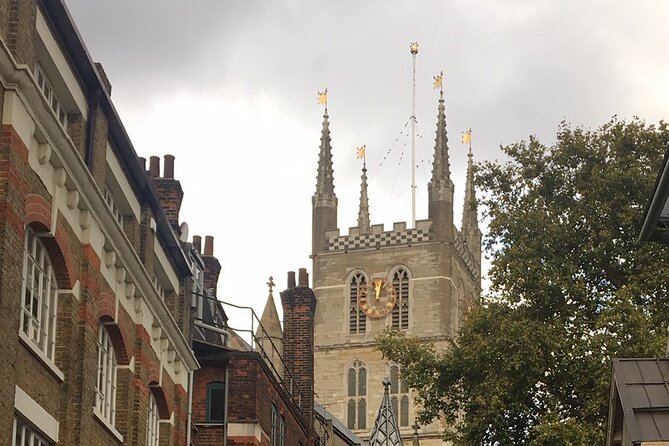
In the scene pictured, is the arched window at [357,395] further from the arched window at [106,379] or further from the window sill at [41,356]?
the window sill at [41,356]

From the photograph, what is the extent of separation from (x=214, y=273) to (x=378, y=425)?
691cm

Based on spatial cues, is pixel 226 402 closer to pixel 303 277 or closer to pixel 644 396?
pixel 303 277

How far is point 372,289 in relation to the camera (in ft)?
350

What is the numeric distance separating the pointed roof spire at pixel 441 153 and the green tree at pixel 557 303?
210 feet

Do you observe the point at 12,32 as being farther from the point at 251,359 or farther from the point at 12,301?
the point at 251,359

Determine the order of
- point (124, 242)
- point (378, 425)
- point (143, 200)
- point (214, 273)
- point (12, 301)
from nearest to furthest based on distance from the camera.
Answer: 1. point (12, 301)
2. point (124, 242)
3. point (143, 200)
4. point (378, 425)
5. point (214, 273)

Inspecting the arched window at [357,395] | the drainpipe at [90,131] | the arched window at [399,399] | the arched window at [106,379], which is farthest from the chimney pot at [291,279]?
the arched window at [357,395]

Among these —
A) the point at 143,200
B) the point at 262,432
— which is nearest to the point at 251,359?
the point at 262,432

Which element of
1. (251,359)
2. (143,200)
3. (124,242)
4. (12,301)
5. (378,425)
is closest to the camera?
(12,301)

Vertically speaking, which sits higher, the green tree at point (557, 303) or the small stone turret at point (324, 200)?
the small stone turret at point (324, 200)

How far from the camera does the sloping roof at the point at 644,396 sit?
22.0m

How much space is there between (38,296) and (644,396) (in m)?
9.18

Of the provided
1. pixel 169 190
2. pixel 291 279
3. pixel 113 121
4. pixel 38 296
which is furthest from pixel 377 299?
pixel 38 296

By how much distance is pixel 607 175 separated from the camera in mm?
41406
